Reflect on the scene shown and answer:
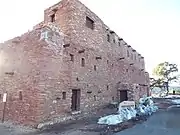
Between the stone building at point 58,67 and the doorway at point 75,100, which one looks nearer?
the stone building at point 58,67

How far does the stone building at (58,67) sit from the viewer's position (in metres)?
10.5

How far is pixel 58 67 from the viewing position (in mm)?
11453

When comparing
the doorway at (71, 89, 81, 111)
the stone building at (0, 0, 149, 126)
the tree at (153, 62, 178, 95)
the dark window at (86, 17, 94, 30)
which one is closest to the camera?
the stone building at (0, 0, 149, 126)

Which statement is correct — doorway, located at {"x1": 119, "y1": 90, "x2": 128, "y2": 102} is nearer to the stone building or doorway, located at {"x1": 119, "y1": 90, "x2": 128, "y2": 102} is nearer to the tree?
the stone building

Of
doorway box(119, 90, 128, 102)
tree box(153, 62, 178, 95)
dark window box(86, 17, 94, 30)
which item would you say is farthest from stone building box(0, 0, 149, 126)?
tree box(153, 62, 178, 95)

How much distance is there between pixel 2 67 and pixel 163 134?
11.2 metres

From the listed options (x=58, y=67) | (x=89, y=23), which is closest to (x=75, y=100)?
(x=58, y=67)

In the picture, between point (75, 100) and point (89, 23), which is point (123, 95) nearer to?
point (75, 100)

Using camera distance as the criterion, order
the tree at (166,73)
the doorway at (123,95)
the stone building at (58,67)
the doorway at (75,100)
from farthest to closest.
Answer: the tree at (166,73)
the doorway at (123,95)
the doorway at (75,100)
the stone building at (58,67)

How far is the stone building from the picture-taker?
1053 cm

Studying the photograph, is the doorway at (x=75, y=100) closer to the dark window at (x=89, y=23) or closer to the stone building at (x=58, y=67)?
the stone building at (x=58, y=67)

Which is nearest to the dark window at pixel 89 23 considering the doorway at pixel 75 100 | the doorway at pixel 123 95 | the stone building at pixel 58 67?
the stone building at pixel 58 67

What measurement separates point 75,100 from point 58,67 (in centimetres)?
309

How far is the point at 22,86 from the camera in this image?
36.6ft
